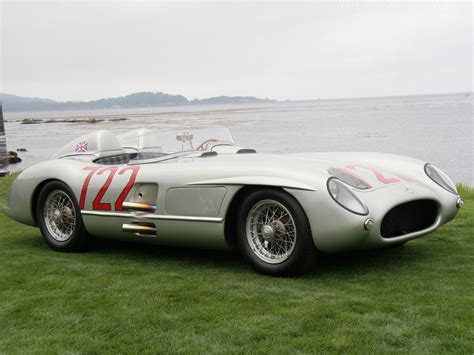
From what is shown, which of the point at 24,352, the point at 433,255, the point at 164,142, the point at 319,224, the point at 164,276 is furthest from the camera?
the point at 164,142

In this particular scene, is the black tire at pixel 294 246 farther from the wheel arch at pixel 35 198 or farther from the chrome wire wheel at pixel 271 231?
the wheel arch at pixel 35 198

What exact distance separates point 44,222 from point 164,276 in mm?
1917

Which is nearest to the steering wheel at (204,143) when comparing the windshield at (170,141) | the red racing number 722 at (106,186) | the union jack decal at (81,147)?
the windshield at (170,141)

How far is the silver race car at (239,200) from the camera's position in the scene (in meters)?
4.42

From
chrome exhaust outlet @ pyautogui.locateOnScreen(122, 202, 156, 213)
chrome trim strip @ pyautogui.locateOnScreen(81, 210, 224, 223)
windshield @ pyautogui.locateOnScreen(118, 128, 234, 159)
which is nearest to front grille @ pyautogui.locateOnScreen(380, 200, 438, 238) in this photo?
chrome trim strip @ pyautogui.locateOnScreen(81, 210, 224, 223)

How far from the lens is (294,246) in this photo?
449 centimetres

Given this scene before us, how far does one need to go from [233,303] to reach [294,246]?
72 centimetres

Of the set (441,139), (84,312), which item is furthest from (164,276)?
(441,139)

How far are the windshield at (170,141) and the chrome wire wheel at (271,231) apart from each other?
1.58 metres

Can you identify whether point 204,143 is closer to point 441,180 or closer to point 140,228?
point 140,228

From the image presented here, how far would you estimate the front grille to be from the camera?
4.66m

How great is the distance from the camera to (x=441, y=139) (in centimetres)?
3181

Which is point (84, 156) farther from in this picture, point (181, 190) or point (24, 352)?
point (24, 352)

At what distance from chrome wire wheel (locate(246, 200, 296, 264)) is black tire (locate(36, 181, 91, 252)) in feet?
6.17
